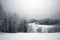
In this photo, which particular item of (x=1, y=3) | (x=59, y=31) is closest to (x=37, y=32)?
(x=59, y=31)

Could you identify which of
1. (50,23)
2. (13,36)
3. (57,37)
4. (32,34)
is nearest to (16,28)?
(13,36)

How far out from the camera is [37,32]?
6.51 feet

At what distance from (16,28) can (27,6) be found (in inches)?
19.8

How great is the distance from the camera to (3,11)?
1957 millimetres

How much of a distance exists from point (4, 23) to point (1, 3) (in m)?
0.40

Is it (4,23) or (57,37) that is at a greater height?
(4,23)

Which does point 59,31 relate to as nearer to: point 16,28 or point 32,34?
point 32,34

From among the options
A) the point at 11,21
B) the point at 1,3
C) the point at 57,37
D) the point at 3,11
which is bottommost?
the point at 57,37

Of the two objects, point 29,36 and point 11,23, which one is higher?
point 11,23

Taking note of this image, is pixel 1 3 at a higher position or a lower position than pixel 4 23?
higher

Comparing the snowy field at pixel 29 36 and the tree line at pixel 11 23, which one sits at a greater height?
the tree line at pixel 11 23

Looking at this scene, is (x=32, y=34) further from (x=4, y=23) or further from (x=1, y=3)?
(x=1, y=3)

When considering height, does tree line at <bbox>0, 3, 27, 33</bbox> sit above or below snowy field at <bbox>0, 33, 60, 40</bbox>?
above

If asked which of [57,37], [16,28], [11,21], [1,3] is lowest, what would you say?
[57,37]
